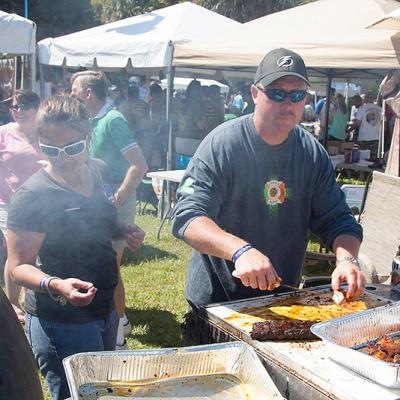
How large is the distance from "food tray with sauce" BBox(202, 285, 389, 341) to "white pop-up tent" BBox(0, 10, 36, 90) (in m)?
5.00

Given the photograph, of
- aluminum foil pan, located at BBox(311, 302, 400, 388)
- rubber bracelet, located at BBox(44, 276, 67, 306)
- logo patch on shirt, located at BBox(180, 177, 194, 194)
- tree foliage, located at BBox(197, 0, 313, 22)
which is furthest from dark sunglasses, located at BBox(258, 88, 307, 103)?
tree foliage, located at BBox(197, 0, 313, 22)

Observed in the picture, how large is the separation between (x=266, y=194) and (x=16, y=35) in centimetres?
495

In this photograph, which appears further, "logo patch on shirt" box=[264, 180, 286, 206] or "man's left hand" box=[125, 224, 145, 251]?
"man's left hand" box=[125, 224, 145, 251]

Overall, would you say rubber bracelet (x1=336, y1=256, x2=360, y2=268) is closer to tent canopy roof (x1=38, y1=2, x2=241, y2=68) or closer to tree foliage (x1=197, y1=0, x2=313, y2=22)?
tent canopy roof (x1=38, y1=2, x2=241, y2=68)

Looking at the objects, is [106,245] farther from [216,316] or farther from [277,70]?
[277,70]

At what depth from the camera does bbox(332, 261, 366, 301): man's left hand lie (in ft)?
6.51

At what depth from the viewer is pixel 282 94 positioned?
219cm

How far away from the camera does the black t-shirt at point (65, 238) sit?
7.11 ft

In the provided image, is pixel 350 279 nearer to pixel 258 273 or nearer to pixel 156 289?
pixel 258 273

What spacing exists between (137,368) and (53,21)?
11.1 m

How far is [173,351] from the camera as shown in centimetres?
161

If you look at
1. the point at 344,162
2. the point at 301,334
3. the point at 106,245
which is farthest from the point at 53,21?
the point at 301,334

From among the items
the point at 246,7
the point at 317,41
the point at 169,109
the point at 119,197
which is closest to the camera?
the point at 119,197

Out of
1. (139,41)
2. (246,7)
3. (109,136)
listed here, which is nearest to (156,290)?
(109,136)
